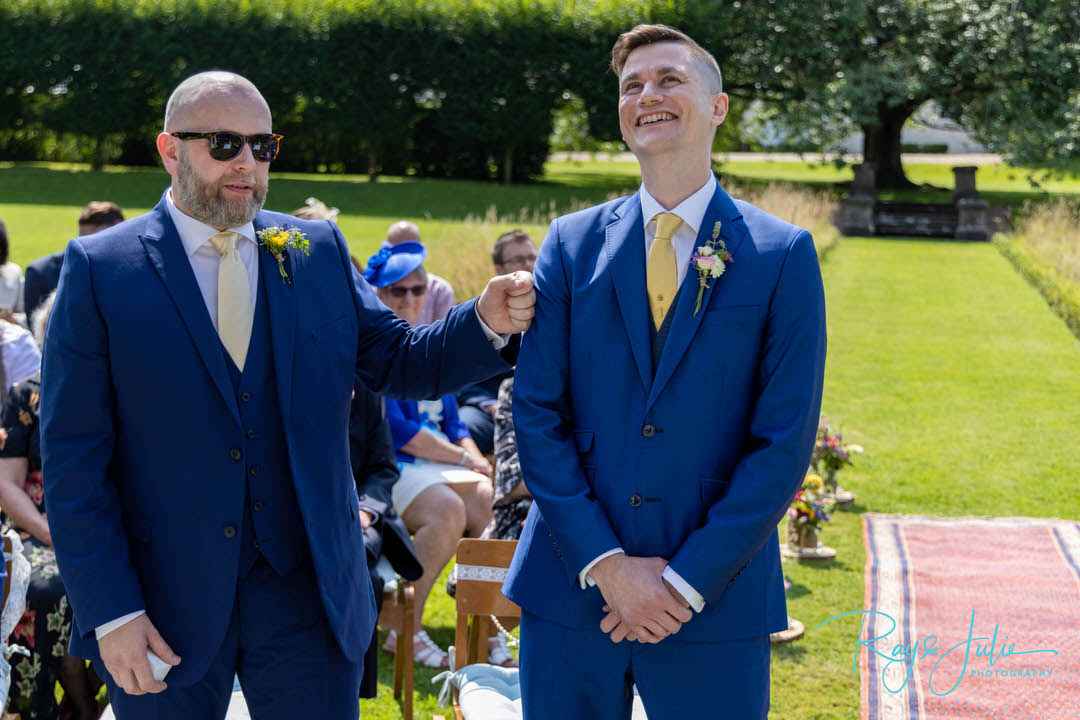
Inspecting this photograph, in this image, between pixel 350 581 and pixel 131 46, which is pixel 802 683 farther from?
pixel 131 46

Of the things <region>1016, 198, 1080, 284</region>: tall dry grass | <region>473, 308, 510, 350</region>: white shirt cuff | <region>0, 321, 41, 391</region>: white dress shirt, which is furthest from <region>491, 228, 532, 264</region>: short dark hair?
<region>1016, 198, 1080, 284</region>: tall dry grass

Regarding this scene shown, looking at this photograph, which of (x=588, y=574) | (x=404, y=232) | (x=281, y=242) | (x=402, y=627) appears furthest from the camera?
(x=404, y=232)

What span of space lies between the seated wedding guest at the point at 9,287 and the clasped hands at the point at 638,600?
18.6 feet

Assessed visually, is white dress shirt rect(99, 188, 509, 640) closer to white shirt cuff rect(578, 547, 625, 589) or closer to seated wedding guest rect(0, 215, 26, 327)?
white shirt cuff rect(578, 547, 625, 589)

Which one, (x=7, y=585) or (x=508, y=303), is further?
(x=7, y=585)

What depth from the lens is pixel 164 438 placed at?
2.62 m

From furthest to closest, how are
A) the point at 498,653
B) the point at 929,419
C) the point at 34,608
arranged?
the point at 929,419 → the point at 498,653 → the point at 34,608

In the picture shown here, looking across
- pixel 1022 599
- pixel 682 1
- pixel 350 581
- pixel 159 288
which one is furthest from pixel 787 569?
pixel 682 1

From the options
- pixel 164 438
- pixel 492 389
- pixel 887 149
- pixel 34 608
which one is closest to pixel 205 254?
pixel 164 438

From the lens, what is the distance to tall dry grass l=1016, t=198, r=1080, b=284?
17625 millimetres

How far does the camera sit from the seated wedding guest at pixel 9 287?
7.20 meters

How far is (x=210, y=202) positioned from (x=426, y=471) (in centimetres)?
312

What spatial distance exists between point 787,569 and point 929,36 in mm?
24946

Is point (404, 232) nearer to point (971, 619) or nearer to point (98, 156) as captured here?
point (971, 619)
